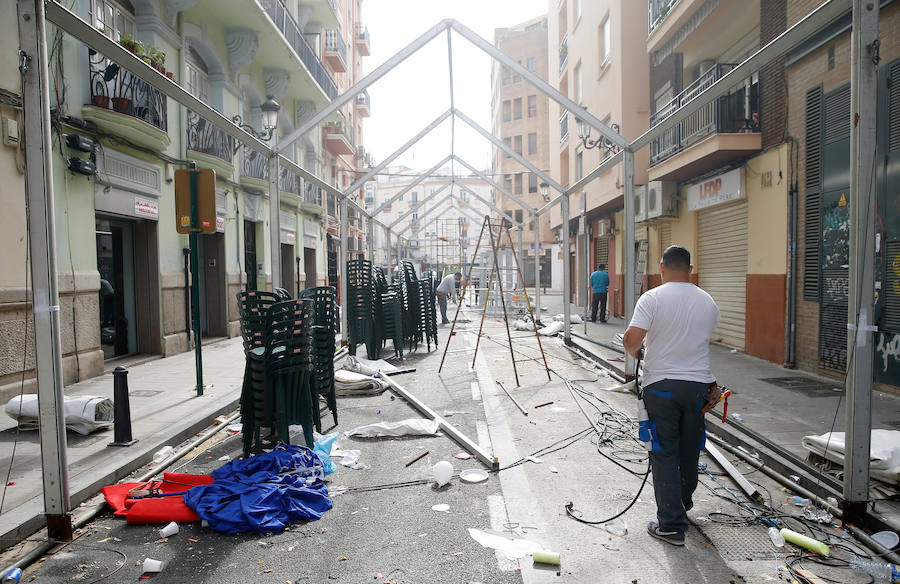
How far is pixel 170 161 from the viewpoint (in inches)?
471

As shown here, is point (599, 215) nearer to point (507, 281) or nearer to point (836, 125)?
point (507, 281)

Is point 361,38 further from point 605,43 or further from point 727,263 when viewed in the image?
point 727,263

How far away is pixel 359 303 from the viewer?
11188 millimetres

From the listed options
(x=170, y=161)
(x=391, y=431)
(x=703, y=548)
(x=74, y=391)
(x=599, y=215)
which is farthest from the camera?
(x=599, y=215)

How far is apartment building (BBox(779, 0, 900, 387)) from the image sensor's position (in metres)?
7.07

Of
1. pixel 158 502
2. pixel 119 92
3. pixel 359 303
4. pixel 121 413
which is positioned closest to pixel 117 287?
pixel 119 92

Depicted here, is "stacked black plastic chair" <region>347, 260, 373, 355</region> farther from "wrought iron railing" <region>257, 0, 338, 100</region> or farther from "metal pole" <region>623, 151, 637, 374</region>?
"wrought iron railing" <region>257, 0, 338, 100</region>

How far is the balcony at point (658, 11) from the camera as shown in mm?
13056

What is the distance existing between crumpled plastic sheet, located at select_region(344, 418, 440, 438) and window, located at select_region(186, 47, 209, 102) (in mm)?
10916

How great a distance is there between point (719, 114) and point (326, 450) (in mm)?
10222

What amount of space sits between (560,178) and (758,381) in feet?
61.4

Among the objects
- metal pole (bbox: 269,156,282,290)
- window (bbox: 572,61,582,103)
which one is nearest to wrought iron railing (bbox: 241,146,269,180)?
metal pole (bbox: 269,156,282,290)

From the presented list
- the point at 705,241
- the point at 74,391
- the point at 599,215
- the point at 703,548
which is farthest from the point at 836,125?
the point at 599,215

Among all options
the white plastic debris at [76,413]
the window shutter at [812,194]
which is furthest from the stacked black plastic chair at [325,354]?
the window shutter at [812,194]
